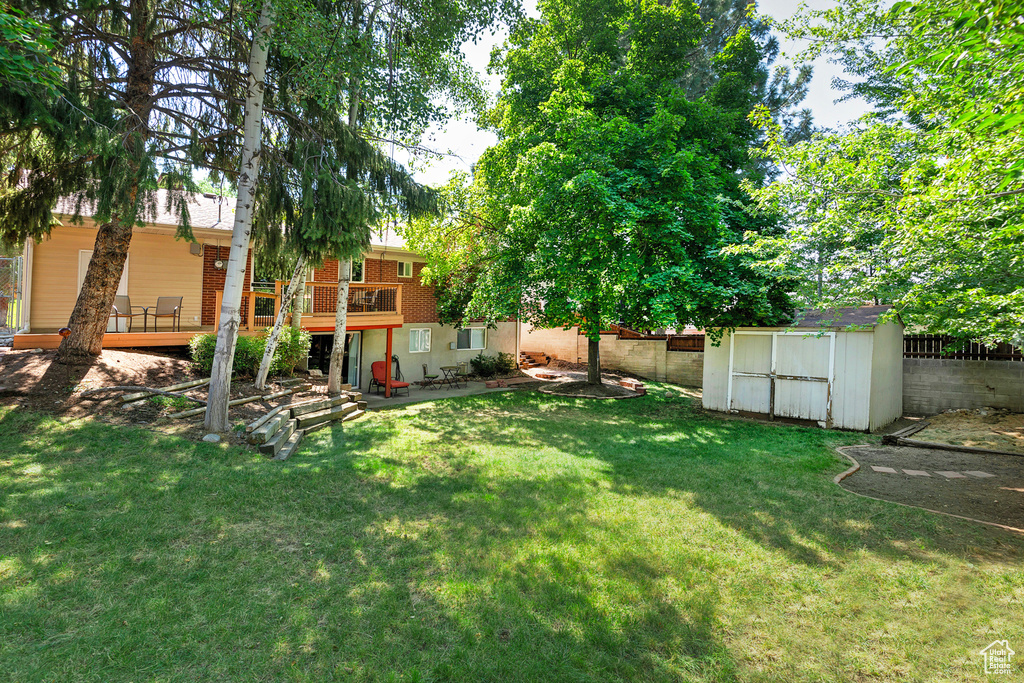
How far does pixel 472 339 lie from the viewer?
19.5 meters

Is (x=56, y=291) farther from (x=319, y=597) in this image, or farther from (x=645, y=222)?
(x=645, y=222)

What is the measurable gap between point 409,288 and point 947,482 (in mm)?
14912

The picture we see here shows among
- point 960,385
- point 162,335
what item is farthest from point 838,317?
point 162,335

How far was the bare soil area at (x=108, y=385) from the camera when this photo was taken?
744 centimetres

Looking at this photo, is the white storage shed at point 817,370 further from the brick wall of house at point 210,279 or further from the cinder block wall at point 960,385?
the brick wall of house at point 210,279

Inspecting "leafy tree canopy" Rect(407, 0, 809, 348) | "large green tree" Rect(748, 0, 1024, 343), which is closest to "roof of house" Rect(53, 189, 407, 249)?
"leafy tree canopy" Rect(407, 0, 809, 348)

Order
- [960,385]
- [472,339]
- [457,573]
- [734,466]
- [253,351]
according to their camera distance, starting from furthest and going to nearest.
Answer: [472,339]
[960,385]
[253,351]
[734,466]
[457,573]

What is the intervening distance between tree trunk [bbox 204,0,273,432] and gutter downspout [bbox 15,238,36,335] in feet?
23.5

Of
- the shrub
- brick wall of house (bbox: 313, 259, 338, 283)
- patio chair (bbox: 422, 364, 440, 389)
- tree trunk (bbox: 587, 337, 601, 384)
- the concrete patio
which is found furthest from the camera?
the shrub

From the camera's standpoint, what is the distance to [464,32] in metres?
12.3

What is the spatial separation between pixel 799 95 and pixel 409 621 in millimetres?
25893

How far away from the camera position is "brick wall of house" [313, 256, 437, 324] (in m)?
16.5

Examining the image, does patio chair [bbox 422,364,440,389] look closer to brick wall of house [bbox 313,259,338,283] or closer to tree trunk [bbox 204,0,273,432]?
brick wall of house [bbox 313,259,338,283]

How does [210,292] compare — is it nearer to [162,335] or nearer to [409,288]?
[162,335]
